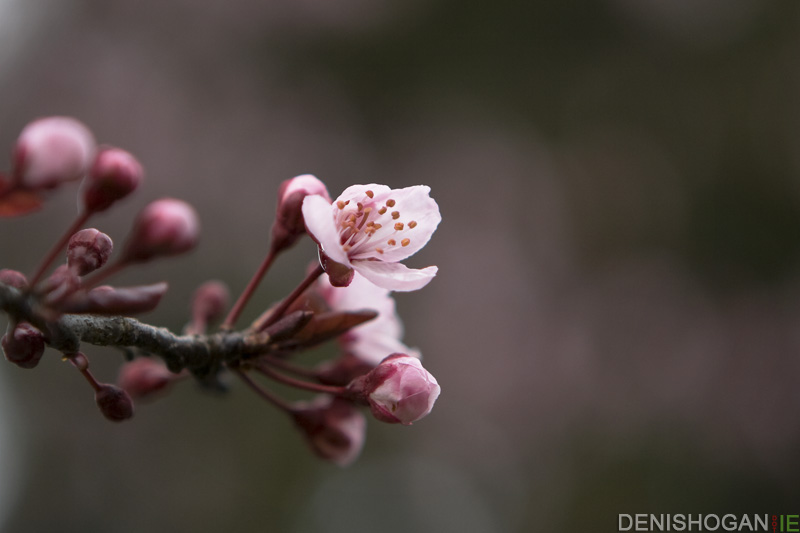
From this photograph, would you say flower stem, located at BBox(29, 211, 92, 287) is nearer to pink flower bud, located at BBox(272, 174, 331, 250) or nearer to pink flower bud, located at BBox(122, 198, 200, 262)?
pink flower bud, located at BBox(122, 198, 200, 262)

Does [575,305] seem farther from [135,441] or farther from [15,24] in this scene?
[15,24]

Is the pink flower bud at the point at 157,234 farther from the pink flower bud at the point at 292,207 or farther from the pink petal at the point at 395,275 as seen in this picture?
the pink petal at the point at 395,275

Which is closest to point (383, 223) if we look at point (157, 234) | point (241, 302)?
point (241, 302)

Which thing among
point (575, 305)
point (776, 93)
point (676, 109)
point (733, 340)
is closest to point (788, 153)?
point (776, 93)

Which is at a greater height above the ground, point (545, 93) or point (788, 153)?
point (545, 93)

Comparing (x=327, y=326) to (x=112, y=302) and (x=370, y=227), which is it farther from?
(x=112, y=302)

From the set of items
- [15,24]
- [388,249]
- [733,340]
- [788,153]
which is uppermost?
[788,153]

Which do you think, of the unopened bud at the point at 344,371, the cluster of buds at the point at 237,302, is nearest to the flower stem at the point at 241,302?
the cluster of buds at the point at 237,302
